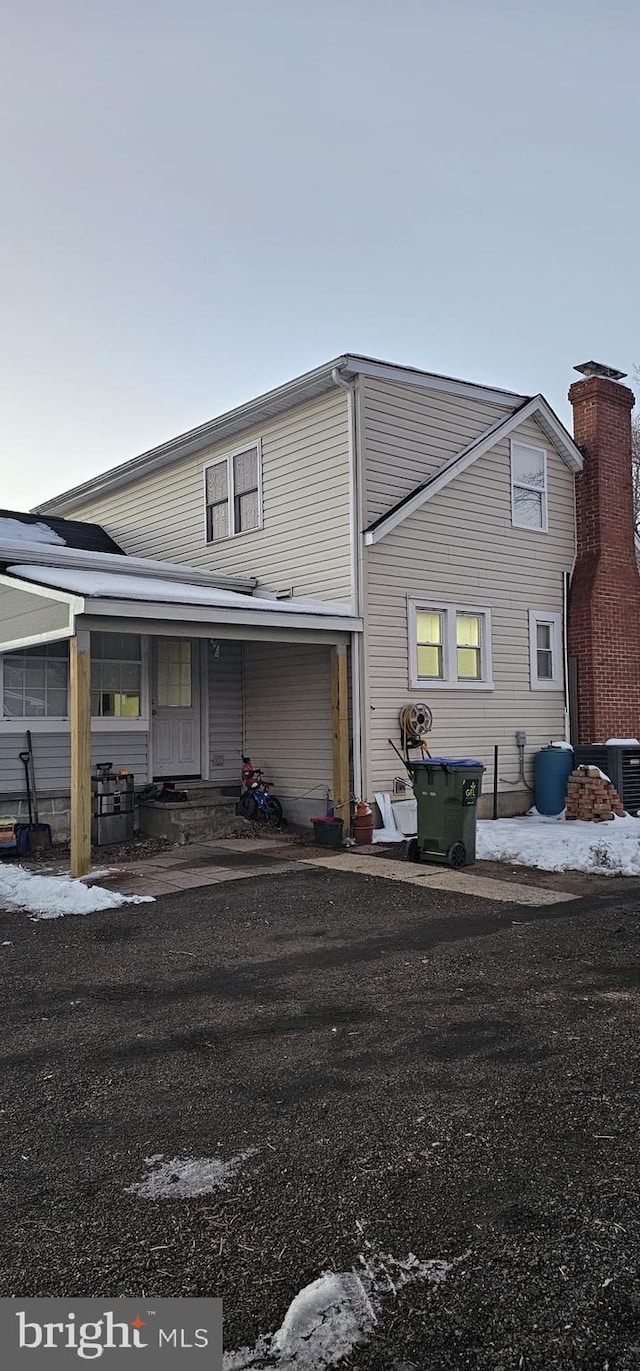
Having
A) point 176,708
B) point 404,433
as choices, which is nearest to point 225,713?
point 176,708

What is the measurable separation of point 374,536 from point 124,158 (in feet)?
34.2

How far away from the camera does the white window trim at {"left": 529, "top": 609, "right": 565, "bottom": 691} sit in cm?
Answer: 1434

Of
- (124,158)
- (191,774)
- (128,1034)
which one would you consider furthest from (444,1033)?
(124,158)

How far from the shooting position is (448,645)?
1312 centimetres

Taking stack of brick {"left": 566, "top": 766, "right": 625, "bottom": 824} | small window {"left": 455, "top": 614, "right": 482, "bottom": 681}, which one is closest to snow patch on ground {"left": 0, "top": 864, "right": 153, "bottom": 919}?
small window {"left": 455, "top": 614, "right": 482, "bottom": 681}

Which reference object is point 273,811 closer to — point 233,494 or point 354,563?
point 354,563

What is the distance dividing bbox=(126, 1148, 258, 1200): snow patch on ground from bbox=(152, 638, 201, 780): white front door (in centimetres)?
1021

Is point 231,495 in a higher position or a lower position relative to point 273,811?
higher

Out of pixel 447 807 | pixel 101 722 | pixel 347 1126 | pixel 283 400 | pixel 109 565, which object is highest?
pixel 283 400

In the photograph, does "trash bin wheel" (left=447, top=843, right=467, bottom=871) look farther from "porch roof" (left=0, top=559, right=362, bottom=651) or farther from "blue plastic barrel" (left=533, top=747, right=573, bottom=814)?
"blue plastic barrel" (left=533, top=747, right=573, bottom=814)

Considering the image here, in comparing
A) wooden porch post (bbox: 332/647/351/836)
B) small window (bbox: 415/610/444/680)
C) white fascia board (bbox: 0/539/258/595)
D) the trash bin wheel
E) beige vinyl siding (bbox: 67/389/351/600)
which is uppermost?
beige vinyl siding (bbox: 67/389/351/600)

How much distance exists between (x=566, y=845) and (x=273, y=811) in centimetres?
441

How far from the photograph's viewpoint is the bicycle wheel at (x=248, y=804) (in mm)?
12875

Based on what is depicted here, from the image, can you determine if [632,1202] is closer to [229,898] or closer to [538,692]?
[229,898]
